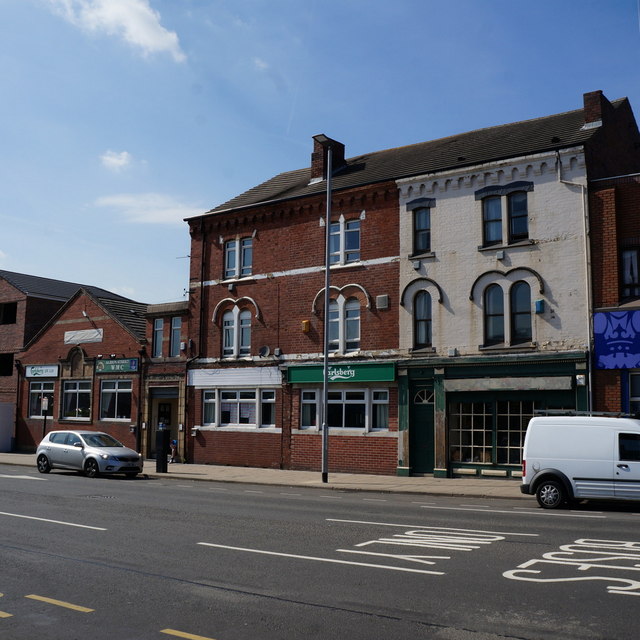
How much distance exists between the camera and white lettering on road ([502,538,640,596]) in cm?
826

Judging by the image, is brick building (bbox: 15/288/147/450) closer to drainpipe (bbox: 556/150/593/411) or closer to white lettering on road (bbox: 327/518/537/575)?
drainpipe (bbox: 556/150/593/411)

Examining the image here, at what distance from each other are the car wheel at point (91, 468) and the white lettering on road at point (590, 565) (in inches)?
676

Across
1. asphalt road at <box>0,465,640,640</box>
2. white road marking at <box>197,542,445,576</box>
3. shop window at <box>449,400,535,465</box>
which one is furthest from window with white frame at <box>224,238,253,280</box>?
white road marking at <box>197,542,445,576</box>

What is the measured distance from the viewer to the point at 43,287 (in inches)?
1639

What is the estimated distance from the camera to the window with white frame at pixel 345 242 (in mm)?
26734

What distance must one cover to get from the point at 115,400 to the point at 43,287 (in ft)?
39.6

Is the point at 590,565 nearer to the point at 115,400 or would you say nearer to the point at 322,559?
the point at 322,559

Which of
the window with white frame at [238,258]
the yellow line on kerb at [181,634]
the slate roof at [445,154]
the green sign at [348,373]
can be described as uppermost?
the slate roof at [445,154]

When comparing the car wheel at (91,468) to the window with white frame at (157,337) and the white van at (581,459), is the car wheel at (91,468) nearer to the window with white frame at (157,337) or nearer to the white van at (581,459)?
the window with white frame at (157,337)

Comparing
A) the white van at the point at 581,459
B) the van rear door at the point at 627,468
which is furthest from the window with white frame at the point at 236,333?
the van rear door at the point at 627,468

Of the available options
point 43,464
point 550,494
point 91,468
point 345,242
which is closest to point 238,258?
point 345,242

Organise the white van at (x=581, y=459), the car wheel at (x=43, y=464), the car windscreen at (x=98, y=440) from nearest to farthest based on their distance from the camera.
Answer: the white van at (x=581, y=459) < the car windscreen at (x=98, y=440) < the car wheel at (x=43, y=464)

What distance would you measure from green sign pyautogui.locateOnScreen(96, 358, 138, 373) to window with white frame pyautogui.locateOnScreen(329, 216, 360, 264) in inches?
430

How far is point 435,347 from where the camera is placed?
2430cm
